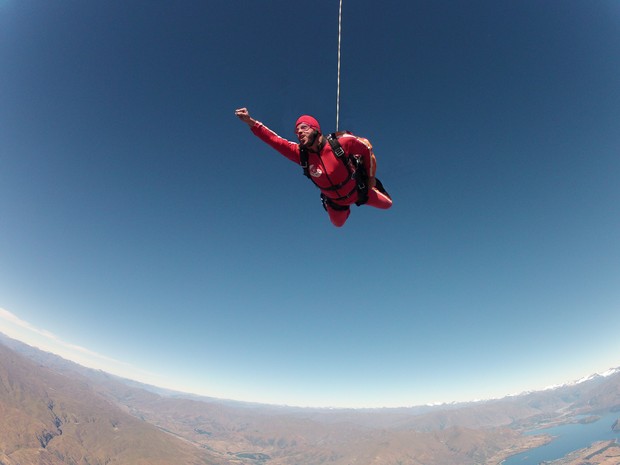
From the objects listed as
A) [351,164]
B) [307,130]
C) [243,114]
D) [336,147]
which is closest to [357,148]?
[351,164]

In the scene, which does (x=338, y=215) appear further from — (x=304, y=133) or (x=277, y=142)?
(x=304, y=133)

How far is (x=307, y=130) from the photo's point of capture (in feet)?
19.3

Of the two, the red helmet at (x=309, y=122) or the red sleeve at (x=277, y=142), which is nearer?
the red helmet at (x=309, y=122)

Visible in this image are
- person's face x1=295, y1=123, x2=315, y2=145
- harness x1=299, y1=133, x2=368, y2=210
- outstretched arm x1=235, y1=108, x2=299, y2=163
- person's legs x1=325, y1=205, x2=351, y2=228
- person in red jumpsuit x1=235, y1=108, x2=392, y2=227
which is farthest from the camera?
person's legs x1=325, y1=205, x2=351, y2=228

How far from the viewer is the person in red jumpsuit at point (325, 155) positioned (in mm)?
6074

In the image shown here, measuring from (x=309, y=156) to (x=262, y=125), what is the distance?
1.28m

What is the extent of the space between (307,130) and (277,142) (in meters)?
1.02

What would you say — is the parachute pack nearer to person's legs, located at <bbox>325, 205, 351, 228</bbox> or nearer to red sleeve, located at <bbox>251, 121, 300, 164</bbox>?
red sleeve, located at <bbox>251, 121, 300, 164</bbox>

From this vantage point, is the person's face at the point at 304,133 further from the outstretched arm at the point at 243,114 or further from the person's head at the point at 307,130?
the outstretched arm at the point at 243,114

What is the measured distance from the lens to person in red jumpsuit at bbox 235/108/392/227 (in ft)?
19.9

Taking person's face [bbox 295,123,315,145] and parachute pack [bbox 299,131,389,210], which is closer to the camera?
person's face [bbox 295,123,315,145]

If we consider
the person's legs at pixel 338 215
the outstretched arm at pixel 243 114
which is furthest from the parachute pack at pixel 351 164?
the outstretched arm at pixel 243 114

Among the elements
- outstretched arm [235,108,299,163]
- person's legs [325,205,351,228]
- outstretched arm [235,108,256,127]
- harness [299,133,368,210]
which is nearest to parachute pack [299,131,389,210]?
harness [299,133,368,210]

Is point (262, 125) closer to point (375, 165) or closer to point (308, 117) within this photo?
point (308, 117)
